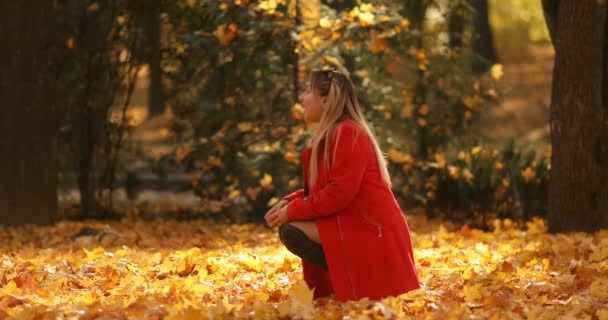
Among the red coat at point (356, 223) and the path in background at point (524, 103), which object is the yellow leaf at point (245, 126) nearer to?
the red coat at point (356, 223)

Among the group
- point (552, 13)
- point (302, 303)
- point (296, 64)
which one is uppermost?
point (552, 13)

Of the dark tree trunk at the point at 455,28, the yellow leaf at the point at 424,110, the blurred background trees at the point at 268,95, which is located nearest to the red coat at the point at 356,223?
the blurred background trees at the point at 268,95

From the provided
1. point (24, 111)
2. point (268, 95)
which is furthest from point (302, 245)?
point (268, 95)

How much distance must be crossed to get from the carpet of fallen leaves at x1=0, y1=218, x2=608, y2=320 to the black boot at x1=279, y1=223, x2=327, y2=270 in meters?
0.18

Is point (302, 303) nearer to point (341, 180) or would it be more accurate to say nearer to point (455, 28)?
point (341, 180)

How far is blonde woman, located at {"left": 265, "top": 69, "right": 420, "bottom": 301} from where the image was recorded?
15.0ft

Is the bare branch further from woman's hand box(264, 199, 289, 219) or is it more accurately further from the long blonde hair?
woman's hand box(264, 199, 289, 219)

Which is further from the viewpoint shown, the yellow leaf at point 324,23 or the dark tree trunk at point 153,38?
the dark tree trunk at point 153,38

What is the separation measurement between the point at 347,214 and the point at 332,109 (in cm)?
52

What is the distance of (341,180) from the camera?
455 cm

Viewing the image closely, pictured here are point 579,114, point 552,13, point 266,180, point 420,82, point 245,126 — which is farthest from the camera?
point 420,82

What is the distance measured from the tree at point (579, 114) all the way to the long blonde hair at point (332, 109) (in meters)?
3.60

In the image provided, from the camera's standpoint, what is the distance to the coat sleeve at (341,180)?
4.55 meters

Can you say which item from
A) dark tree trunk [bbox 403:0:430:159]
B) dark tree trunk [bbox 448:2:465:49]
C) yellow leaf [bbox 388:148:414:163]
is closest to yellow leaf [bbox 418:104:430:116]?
dark tree trunk [bbox 403:0:430:159]
